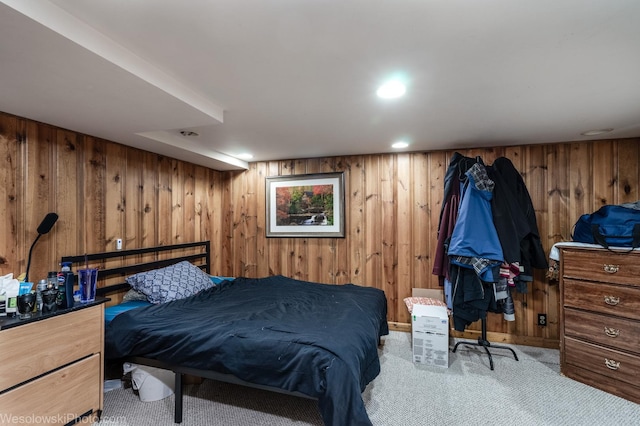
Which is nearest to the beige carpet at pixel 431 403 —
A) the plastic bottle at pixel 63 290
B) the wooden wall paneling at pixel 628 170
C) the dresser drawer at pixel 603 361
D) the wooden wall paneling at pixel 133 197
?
the dresser drawer at pixel 603 361

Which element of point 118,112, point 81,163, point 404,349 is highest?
point 118,112

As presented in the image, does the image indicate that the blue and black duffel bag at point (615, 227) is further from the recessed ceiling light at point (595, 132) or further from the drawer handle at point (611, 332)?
the recessed ceiling light at point (595, 132)

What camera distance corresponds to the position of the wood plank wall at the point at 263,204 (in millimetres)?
2195

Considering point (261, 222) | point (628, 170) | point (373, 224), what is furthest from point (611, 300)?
point (261, 222)

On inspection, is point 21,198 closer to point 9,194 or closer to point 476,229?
point 9,194

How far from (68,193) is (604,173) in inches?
200

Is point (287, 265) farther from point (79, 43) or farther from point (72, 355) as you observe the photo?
point (79, 43)

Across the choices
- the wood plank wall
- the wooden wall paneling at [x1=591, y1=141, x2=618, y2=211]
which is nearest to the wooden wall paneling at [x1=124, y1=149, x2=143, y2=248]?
the wood plank wall

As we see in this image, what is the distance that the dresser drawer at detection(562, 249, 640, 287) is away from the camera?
2238 mm

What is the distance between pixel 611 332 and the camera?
2.31m

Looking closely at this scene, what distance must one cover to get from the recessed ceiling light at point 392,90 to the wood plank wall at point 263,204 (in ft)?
5.65

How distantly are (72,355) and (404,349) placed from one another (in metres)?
2.81

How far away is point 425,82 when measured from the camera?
179 centimetres

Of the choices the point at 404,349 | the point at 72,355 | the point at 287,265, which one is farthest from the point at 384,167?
the point at 72,355
